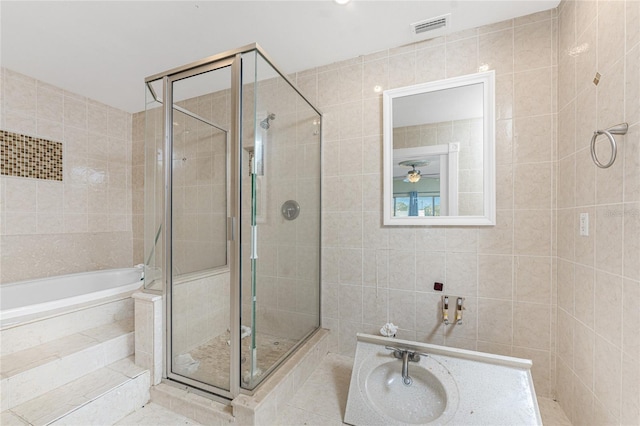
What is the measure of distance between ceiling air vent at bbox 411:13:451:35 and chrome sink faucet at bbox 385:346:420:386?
1.98m

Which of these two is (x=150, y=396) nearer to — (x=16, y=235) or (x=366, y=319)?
(x=366, y=319)

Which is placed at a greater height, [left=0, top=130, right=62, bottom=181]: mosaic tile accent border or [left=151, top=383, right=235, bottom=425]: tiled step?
[left=0, top=130, right=62, bottom=181]: mosaic tile accent border

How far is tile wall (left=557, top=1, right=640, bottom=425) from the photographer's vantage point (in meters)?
0.97

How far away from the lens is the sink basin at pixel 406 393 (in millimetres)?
1365

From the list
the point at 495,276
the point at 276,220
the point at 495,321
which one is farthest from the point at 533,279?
the point at 276,220

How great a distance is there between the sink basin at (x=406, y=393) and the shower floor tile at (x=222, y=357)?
566 millimetres

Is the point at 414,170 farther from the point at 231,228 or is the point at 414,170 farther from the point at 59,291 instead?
the point at 59,291

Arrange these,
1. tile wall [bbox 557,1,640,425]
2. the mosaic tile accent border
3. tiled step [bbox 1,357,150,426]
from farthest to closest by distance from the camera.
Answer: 1. the mosaic tile accent border
2. tiled step [bbox 1,357,150,426]
3. tile wall [bbox 557,1,640,425]

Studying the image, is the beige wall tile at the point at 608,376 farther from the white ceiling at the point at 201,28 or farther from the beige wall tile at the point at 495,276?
the white ceiling at the point at 201,28

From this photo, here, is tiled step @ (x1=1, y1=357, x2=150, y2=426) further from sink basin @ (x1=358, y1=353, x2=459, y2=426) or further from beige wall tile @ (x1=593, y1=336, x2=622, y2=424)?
beige wall tile @ (x1=593, y1=336, x2=622, y2=424)

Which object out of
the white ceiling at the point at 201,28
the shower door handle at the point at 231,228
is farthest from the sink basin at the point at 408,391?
the white ceiling at the point at 201,28

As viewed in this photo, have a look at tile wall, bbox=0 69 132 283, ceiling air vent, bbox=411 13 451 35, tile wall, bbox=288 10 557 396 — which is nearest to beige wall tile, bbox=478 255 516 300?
tile wall, bbox=288 10 557 396

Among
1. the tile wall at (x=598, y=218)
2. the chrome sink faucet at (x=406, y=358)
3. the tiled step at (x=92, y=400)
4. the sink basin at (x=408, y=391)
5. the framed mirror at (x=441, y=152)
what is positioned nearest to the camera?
the tile wall at (x=598, y=218)

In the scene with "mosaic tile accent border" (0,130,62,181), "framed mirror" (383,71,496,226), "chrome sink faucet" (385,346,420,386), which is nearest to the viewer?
"chrome sink faucet" (385,346,420,386)
